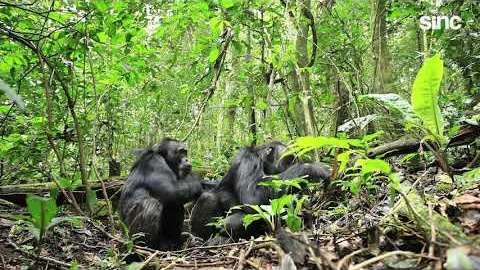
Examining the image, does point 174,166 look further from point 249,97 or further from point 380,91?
point 380,91

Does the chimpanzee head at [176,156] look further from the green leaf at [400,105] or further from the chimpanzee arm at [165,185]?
A: the green leaf at [400,105]

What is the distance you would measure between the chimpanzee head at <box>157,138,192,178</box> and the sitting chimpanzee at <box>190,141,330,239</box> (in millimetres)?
434

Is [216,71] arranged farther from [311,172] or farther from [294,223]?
[294,223]

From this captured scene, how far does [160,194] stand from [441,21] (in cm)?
375

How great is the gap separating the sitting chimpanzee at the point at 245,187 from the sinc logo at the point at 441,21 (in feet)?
6.88

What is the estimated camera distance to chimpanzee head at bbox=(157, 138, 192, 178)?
17.6 ft

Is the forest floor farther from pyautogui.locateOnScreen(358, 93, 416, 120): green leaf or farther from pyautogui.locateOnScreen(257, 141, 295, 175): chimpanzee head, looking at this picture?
pyautogui.locateOnScreen(257, 141, 295, 175): chimpanzee head

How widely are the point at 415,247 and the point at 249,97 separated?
4786 millimetres

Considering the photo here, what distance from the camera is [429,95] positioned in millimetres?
2701

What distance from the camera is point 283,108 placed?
791 cm

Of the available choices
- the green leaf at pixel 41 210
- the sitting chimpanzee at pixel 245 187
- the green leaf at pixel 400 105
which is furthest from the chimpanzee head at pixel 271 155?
the green leaf at pixel 41 210

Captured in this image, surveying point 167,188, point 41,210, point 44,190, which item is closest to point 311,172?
point 167,188

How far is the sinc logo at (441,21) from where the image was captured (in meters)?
4.92

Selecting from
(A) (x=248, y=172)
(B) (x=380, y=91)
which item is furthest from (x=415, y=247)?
(B) (x=380, y=91)
